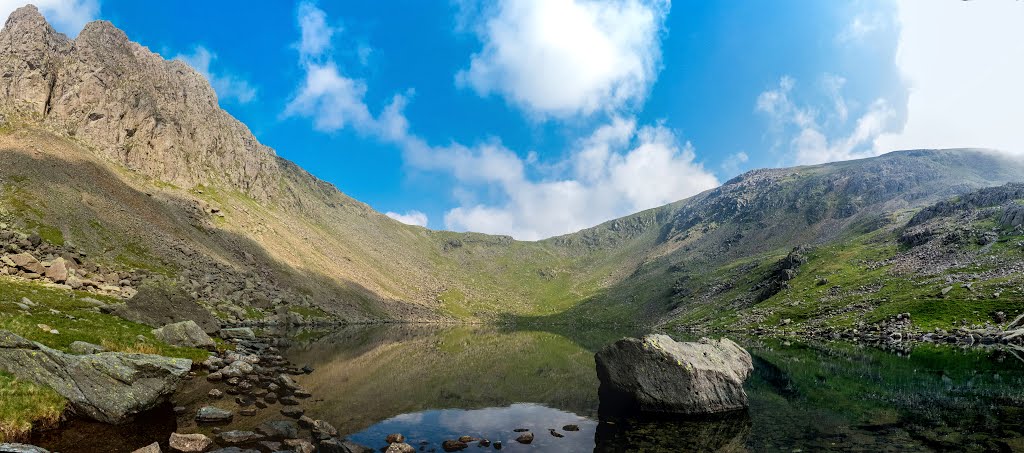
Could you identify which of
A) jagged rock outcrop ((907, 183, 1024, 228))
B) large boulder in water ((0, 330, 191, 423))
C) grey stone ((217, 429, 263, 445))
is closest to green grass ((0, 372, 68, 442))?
large boulder in water ((0, 330, 191, 423))

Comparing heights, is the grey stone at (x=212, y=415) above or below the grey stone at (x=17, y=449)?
below

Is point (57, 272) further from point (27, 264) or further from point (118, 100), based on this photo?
point (118, 100)

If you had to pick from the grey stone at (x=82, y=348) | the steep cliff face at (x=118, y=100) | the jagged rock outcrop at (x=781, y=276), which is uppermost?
the steep cliff face at (x=118, y=100)

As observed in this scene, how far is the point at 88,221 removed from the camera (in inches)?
3423

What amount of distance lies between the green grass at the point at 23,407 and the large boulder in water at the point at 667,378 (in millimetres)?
27198

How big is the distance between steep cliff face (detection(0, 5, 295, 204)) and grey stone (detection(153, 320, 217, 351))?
12475 cm

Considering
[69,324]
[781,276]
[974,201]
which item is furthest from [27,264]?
[974,201]

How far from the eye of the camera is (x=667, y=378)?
27859 millimetres

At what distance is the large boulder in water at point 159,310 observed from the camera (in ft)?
148

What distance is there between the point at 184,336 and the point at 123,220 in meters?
80.1

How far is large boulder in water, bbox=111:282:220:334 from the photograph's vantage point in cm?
4497

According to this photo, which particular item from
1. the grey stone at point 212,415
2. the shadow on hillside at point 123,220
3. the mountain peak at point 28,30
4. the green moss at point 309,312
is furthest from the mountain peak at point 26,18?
the grey stone at point 212,415

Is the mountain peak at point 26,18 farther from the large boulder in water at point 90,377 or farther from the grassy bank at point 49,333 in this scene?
the large boulder in water at point 90,377

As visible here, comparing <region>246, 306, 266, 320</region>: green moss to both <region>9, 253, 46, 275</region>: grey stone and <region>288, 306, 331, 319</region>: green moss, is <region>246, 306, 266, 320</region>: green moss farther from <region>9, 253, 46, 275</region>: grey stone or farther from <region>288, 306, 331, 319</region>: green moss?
<region>9, 253, 46, 275</region>: grey stone
